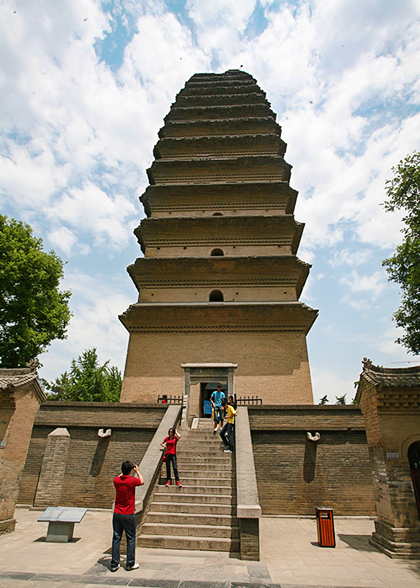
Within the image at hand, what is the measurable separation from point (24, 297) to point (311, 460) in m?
14.9

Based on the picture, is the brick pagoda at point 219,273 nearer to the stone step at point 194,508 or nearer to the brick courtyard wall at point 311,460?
the brick courtyard wall at point 311,460

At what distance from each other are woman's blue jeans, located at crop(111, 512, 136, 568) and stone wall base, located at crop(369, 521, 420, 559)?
4.67 metres

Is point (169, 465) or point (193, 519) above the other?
point (169, 465)

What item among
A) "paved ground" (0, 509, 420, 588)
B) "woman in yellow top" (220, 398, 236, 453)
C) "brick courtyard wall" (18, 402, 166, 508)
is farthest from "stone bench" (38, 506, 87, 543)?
"woman in yellow top" (220, 398, 236, 453)

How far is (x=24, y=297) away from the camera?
57.9 feet

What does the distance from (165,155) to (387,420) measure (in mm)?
19411

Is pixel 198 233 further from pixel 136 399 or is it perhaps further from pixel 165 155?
pixel 136 399

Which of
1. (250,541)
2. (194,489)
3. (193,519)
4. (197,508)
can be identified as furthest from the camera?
(194,489)

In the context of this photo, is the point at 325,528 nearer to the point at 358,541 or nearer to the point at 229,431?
the point at 358,541

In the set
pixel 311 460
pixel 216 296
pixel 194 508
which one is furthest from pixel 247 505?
pixel 216 296

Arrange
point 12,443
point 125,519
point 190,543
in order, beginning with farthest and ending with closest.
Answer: point 12,443, point 190,543, point 125,519

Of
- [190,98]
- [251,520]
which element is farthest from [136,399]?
[190,98]

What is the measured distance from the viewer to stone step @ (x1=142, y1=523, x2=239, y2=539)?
21.7 feet

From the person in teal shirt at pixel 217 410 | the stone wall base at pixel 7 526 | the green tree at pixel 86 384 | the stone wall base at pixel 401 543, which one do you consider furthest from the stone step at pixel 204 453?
the green tree at pixel 86 384
